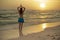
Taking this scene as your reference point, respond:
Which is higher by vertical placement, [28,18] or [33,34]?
[33,34]

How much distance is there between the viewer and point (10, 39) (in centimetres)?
855

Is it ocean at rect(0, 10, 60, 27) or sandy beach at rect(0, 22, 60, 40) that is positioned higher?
sandy beach at rect(0, 22, 60, 40)

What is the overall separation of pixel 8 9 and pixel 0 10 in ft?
4.45

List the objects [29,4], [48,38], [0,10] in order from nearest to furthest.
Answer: [48,38], [0,10], [29,4]

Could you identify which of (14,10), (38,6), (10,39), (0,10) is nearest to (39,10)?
(38,6)

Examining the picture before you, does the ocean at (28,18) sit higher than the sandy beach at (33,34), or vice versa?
the sandy beach at (33,34)

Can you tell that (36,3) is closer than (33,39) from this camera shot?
No

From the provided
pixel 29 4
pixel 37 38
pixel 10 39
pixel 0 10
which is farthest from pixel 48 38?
pixel 29 4

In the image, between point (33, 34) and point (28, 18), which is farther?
point (28, 18)

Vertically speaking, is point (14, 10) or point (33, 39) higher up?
point (33, 39)

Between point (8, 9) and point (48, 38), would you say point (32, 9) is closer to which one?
point (8, 9)

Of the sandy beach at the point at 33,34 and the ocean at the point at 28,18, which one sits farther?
the ocean at the point at 28,18

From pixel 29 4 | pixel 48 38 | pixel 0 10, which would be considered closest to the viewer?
pixel 48 38

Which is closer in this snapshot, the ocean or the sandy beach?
the sandy beach
